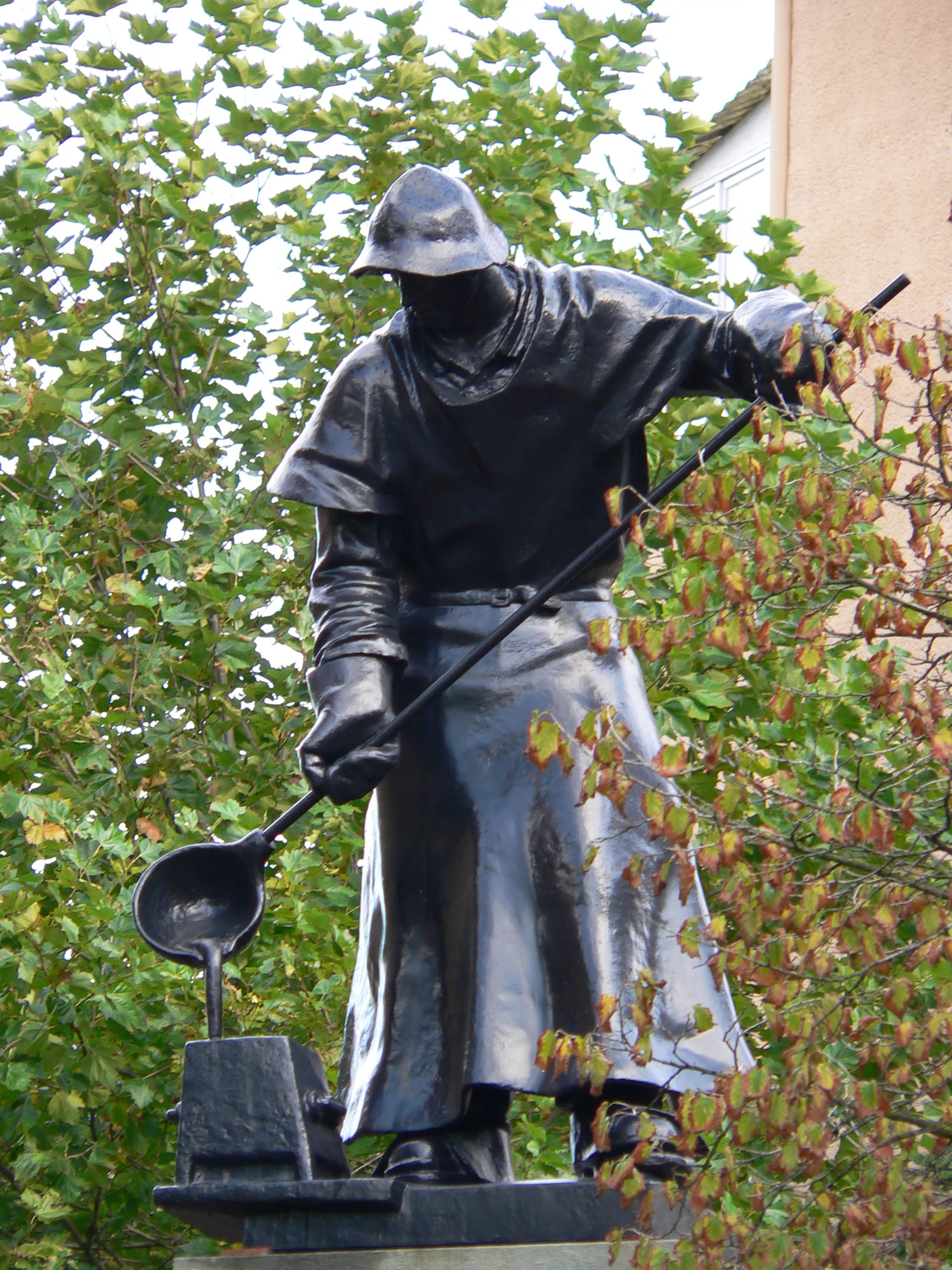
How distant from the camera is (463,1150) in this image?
3941 millimetres

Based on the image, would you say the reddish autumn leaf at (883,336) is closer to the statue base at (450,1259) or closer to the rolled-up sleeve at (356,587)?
the rolled-up sleeve at (356,587)

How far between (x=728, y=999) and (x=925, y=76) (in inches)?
359

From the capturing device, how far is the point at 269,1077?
3.85 meters

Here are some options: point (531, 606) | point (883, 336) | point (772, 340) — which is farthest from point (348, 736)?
point (883, 336)

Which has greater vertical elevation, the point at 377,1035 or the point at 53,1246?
the point at 377,1035

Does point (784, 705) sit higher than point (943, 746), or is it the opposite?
point (784, 705)

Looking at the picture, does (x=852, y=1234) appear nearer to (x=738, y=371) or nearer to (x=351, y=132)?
(x=738, y=371)

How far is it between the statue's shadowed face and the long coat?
0.05m

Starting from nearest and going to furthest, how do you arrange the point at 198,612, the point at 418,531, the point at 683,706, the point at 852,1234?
the point at 852,1234 → the point at 418,531 → the point at 683,706 → the point at 198,612

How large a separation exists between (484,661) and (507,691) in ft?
0.28

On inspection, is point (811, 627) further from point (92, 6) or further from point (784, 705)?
point (92, 6)

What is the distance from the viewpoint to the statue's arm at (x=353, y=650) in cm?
411

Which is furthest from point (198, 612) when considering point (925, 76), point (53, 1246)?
point (925, 76)

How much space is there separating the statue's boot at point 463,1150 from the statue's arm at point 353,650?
651 millimetres
